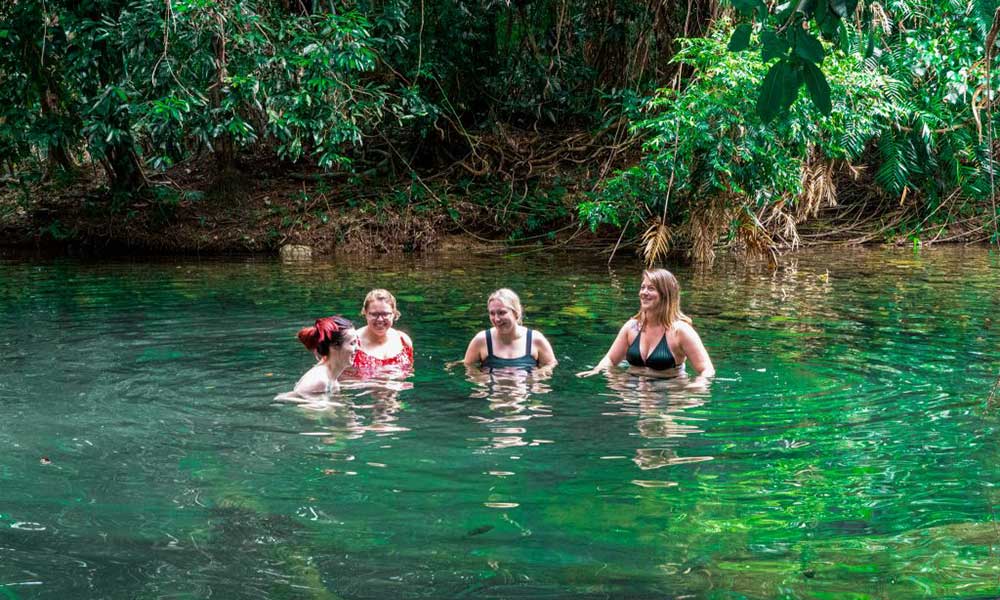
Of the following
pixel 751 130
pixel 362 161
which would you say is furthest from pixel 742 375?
pixel 362 161

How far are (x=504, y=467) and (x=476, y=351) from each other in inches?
111

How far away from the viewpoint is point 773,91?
246 cm

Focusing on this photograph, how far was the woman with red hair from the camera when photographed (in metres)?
6.65

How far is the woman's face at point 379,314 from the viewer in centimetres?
779

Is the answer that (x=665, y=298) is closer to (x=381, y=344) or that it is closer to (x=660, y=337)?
(x=660, y=337)

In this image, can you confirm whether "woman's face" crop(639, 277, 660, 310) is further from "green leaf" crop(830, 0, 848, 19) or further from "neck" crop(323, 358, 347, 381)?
"green leaf" crop(830, 0, 848, 19)

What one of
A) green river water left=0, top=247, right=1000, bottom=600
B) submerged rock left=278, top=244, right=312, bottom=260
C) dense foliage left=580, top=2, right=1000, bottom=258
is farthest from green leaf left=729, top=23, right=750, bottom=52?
submerged rock left=278, top=244, right=312, bottom=260

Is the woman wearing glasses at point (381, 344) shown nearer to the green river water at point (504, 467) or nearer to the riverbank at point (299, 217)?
the green river water at point (504, 467)

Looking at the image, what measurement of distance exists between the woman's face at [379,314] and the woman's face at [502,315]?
780 millimetres

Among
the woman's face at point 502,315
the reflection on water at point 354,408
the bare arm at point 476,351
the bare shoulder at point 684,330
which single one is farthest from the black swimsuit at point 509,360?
the bare shoulder at point 684,330

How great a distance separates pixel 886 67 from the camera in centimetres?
1560

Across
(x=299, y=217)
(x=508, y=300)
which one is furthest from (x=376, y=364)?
(x=299, y=217)

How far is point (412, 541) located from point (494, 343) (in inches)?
154

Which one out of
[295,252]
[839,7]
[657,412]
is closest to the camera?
[839,7]
